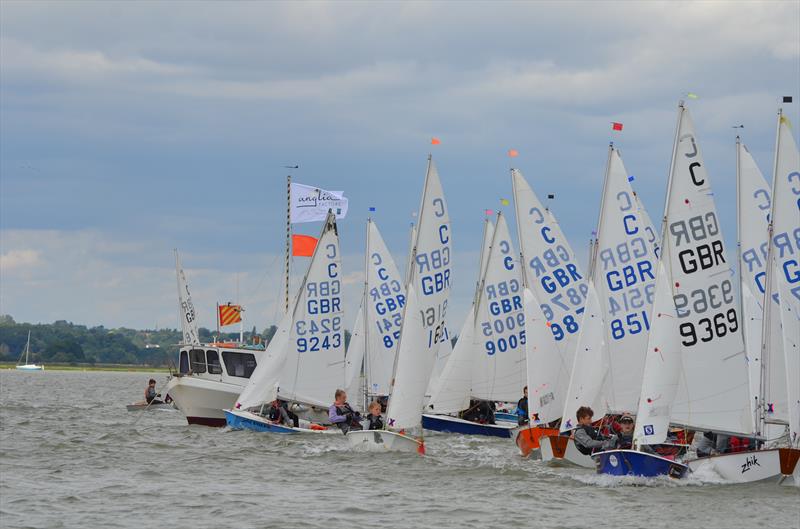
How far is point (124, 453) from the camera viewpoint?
115ft

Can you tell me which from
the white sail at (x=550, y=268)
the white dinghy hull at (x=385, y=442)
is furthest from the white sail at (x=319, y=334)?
the white dinghy hull at (x=385, y=442)

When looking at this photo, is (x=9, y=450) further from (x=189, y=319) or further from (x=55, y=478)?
(x=189, y=319)

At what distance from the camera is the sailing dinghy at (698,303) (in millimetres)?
27781

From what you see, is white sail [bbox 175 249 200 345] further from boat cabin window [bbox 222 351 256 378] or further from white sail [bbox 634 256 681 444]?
white sail [bbox 634 256 681 444]

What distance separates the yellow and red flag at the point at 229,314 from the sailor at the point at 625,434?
2393 cm

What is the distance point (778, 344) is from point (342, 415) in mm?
12335

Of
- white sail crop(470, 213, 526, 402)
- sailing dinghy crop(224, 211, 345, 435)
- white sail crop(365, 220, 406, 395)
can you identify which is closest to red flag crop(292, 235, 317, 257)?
white sail crop(365, 220, 406, 395)

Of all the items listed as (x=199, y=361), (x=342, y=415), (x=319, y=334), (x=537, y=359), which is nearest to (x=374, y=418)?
(x=342, y=415)

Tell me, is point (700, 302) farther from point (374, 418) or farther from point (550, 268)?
point (550, 268)

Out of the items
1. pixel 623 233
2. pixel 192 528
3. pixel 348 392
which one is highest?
pixel 623 233

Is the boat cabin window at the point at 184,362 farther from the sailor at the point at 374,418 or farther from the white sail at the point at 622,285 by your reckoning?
the white sail at the point at 622,285

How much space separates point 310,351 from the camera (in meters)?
40.4

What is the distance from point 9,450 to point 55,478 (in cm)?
680

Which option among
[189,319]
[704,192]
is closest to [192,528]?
[704,192]
